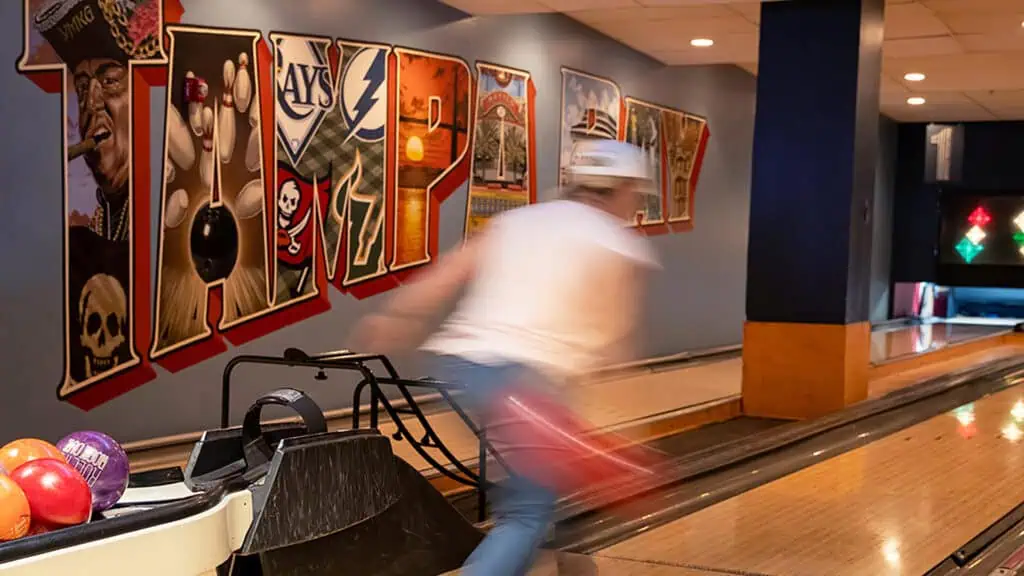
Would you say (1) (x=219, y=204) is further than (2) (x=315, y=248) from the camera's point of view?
No

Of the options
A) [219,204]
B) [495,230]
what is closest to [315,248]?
[219,204]

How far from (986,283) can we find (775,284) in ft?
33.3

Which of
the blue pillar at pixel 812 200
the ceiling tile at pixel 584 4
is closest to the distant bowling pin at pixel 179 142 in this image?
the ceiling tile at pixel 584 4

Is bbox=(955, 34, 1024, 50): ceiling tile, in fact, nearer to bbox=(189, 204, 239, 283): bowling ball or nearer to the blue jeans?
bbox=(189, 204, 239, 283): bowling ball

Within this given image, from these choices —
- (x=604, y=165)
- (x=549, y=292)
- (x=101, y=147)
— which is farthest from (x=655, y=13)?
(x=549, y=292)

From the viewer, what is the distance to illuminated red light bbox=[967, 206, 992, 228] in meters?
17.0

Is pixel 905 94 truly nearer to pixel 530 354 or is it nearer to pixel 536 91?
pixel 536 91

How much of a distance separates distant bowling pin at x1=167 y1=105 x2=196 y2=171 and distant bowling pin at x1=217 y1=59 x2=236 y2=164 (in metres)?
0.24

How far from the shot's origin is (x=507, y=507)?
2.91 m

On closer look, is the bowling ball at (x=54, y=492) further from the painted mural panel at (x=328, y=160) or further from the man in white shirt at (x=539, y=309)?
the painted mural panel at (x=328, y=160)

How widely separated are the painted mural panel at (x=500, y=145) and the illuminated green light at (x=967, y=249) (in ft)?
32.7

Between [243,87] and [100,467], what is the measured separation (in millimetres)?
4855

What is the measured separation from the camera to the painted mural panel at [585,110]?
9.96m

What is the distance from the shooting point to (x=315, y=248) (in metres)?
7.49
